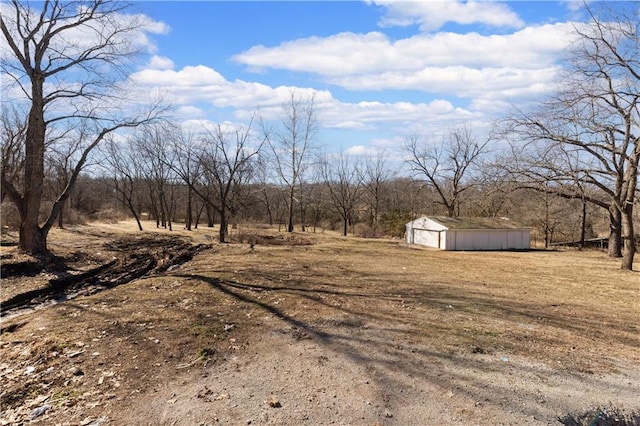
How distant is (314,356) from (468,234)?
2626cm

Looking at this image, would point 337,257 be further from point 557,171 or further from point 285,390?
point 285,390

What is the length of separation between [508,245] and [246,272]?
25399 mm

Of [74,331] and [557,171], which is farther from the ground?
[557,171]

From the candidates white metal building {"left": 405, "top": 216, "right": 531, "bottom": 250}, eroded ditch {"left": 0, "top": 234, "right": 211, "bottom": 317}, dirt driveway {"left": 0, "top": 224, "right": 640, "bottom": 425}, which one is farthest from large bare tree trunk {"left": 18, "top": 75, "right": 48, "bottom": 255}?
white metal building {"left": 405, "top": 216, "right": 531, "bottom": 250}

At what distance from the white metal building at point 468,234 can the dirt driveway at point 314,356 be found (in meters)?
18.6

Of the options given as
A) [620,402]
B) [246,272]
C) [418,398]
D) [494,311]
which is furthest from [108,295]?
[620,402]

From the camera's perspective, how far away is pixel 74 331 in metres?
7.02

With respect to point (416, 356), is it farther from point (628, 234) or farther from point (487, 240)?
point (487, 240)

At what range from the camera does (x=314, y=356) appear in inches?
237

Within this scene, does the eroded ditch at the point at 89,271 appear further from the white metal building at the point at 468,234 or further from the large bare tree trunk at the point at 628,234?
the white metal building at the point at 468,234

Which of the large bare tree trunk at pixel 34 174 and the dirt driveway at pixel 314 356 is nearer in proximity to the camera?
Result: the dirt driveway at pixel 314 356

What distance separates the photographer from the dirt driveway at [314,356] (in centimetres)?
458

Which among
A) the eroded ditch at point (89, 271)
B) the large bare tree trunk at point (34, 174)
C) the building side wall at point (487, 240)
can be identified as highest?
the large bare tree trunk at point (34, 174)

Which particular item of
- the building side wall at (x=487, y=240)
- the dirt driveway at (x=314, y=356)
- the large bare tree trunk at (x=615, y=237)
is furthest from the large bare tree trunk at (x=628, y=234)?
the building side wall at (x=487, y=240)
